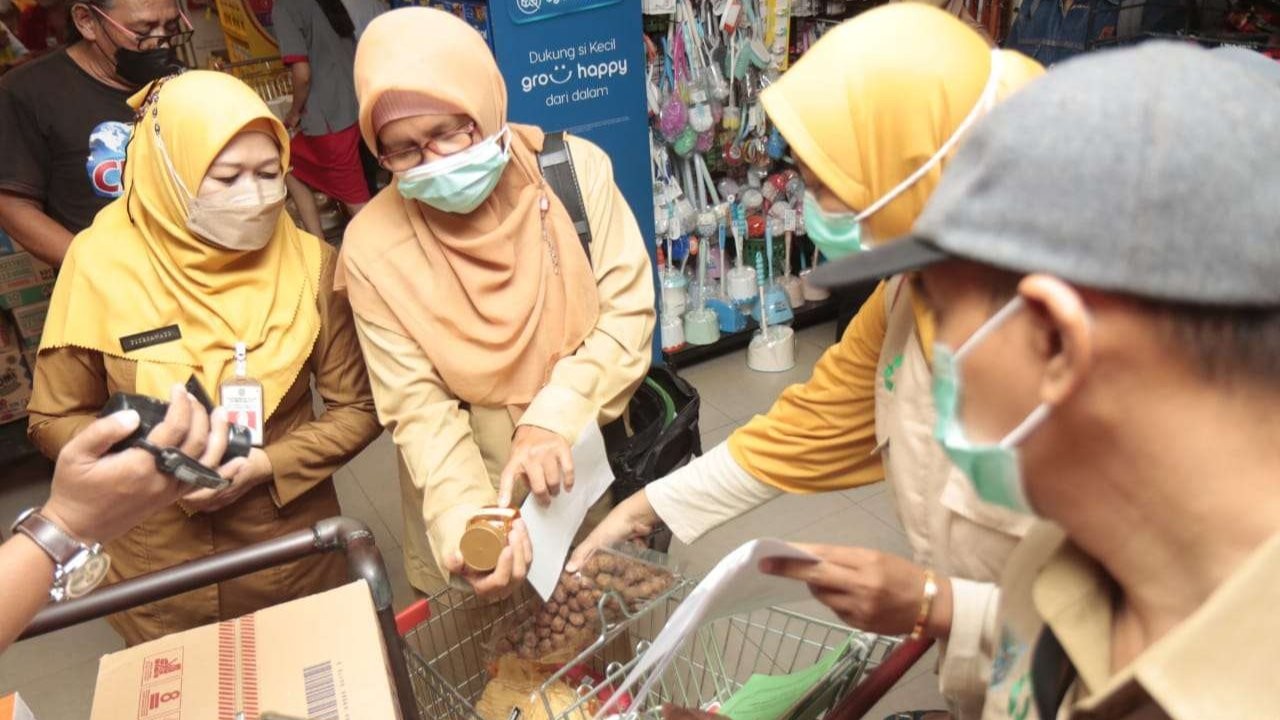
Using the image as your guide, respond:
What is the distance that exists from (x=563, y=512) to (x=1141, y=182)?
1125mm

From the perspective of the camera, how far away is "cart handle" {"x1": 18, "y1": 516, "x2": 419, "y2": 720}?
1.07 meters

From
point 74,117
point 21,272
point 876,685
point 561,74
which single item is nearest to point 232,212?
point 74,117

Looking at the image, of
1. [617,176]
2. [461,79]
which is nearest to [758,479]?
[461,79]

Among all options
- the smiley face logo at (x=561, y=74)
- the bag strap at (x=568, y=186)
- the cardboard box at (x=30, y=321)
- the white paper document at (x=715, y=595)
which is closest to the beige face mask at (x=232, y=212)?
the bag strap at (x=568, y=186)

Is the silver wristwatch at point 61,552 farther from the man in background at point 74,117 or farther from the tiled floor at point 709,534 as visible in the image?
the man in background at point 74,117

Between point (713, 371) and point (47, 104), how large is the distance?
2.76m

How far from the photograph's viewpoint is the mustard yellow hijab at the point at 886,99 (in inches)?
40.1

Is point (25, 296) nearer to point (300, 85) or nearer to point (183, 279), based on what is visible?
point (300, 85)

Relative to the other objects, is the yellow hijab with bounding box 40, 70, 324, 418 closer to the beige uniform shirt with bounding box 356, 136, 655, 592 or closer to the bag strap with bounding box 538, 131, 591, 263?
the beige uniform shirt with bounding box 356, 136, 655, 592

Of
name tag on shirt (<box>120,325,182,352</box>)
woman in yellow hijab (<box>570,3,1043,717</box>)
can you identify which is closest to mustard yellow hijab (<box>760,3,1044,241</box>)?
woman in yellow hijab (<box>570,3,1043,717</box>)

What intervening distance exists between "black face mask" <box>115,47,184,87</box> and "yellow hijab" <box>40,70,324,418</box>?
64 cm

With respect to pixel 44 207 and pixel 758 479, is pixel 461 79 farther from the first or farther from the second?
pixel 44 207

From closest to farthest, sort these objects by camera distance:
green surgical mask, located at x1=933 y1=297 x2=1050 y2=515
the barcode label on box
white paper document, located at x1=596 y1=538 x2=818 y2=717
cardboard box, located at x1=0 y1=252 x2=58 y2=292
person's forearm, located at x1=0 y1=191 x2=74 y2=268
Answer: green surgical mask, located at x1=933 y1=297 x2=1050 y2=515 < white paper document, located at x1=596 y1=538 x2=818 y2=717 < the barcode label on box < person's forearm, located at x1=0 y1=191 x2=74 y2=268 < cardboard box, located at x1=0 y1=252 x2=58 y2=292

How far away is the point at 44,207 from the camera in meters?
2.45
